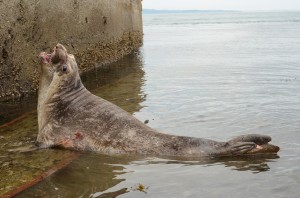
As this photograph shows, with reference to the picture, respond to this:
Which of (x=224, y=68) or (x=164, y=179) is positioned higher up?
(x=224, y=68)

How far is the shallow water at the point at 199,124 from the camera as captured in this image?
4.73 m

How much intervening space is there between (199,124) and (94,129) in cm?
197

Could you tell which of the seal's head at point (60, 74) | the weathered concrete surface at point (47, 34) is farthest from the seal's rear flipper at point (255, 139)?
the weathered concrete surface at point (47, 34)

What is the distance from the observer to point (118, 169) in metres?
5.38

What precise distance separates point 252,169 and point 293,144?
1218mm

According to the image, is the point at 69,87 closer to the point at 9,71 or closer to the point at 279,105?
the point at 9,71

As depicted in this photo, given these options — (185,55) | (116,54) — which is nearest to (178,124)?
(116,54)

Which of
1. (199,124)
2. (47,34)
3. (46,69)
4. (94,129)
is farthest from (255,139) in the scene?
(47,34)

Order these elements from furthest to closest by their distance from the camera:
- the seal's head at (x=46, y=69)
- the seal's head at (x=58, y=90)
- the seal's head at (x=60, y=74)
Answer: the seal's head at (x=46, y=69)
the seal's head at (x=60, y=74)
the seal's head at (x=58, y=90)

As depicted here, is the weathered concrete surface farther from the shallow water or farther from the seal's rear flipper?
the seal's rear flipper

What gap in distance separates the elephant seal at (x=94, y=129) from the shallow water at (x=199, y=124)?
166 millimetres

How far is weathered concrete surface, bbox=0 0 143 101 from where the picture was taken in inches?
346

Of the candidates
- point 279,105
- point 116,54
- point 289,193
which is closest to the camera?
point 289,193

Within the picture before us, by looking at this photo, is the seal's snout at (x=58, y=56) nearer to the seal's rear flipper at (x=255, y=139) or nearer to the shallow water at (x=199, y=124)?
the shallow water at (x=199, y=124)
